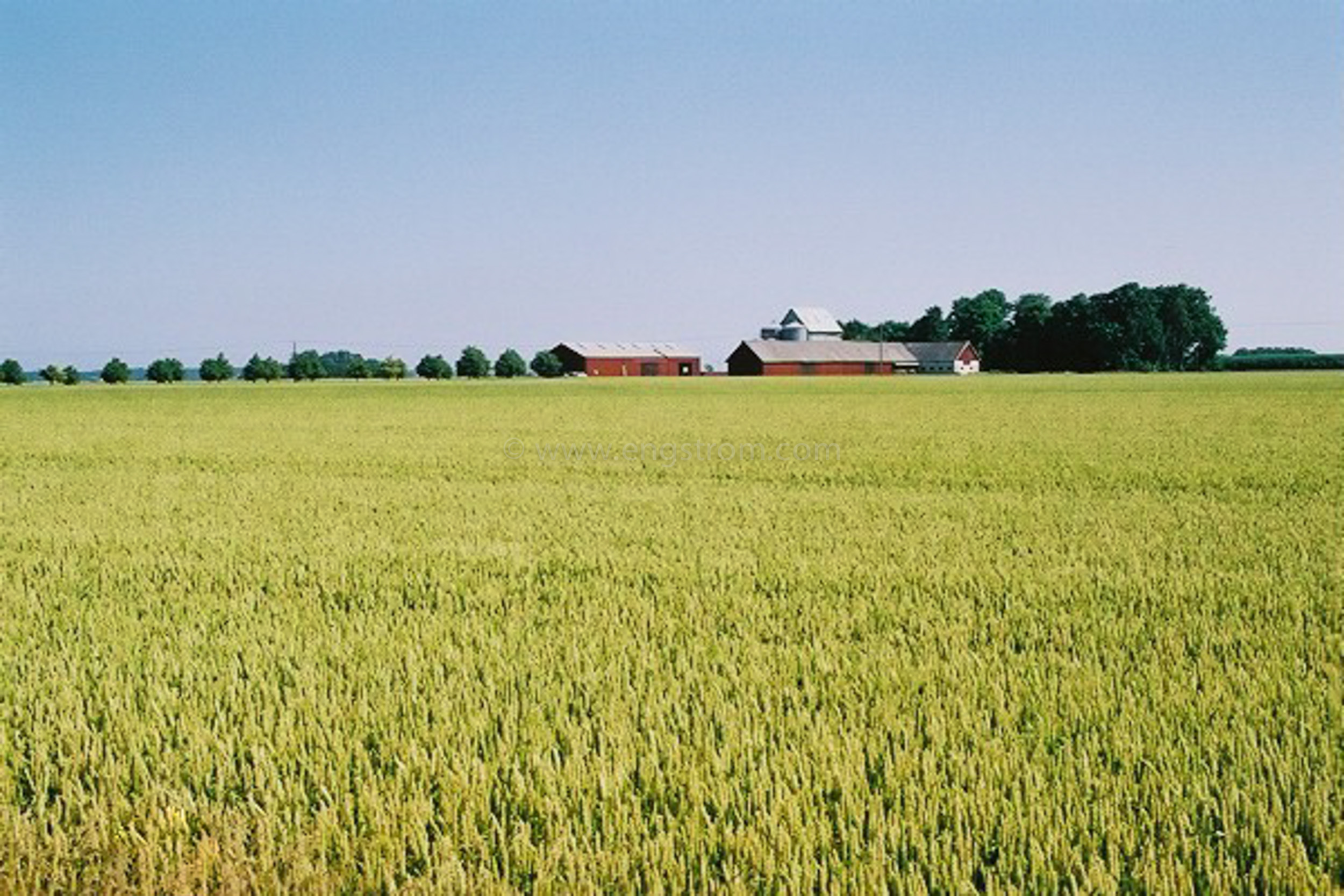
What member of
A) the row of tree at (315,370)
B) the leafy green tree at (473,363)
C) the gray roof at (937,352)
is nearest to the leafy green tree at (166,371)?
the row of tree at (315,370)

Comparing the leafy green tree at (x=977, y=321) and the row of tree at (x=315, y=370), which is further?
the leafy green tree at (x=977, y=321)

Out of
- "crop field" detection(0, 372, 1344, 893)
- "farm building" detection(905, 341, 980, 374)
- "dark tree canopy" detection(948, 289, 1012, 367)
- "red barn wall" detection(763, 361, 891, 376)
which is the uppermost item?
"dark tree canopy" detection(948, 289, 1012, 367)

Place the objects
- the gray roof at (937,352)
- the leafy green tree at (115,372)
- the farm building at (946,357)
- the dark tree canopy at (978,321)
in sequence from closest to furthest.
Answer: the leafy green tree at (115,372) < the farm building at (946,357) < the gray roof at (937,352) < the dark tree canopy at (978,321)

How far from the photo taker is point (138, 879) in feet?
9.98

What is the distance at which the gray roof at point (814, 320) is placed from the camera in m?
152

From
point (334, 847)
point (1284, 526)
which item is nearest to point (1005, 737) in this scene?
point (334, 847)

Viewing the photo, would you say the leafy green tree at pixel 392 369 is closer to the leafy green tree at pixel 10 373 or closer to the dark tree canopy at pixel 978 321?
the leafy green tree at pixel 10 373

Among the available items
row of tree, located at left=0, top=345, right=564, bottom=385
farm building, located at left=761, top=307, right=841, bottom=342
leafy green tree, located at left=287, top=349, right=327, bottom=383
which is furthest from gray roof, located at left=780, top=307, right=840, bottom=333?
leafy green tree, located at left=287, top=349, right=327, bottom=383

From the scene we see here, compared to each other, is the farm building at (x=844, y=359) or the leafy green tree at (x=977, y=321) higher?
the leafy green tree at (x=977, y=321)

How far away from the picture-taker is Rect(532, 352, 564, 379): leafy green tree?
12462 centimetres

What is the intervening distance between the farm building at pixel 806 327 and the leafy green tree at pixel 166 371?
263 ft

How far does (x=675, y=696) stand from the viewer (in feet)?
14.1

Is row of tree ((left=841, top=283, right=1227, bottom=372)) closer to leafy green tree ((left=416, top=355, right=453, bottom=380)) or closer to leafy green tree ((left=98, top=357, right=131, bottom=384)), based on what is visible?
leafy green tree ((left=416, top=355, right=453, bottom=380))

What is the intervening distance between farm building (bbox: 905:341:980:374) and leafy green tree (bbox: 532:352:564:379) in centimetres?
5304
